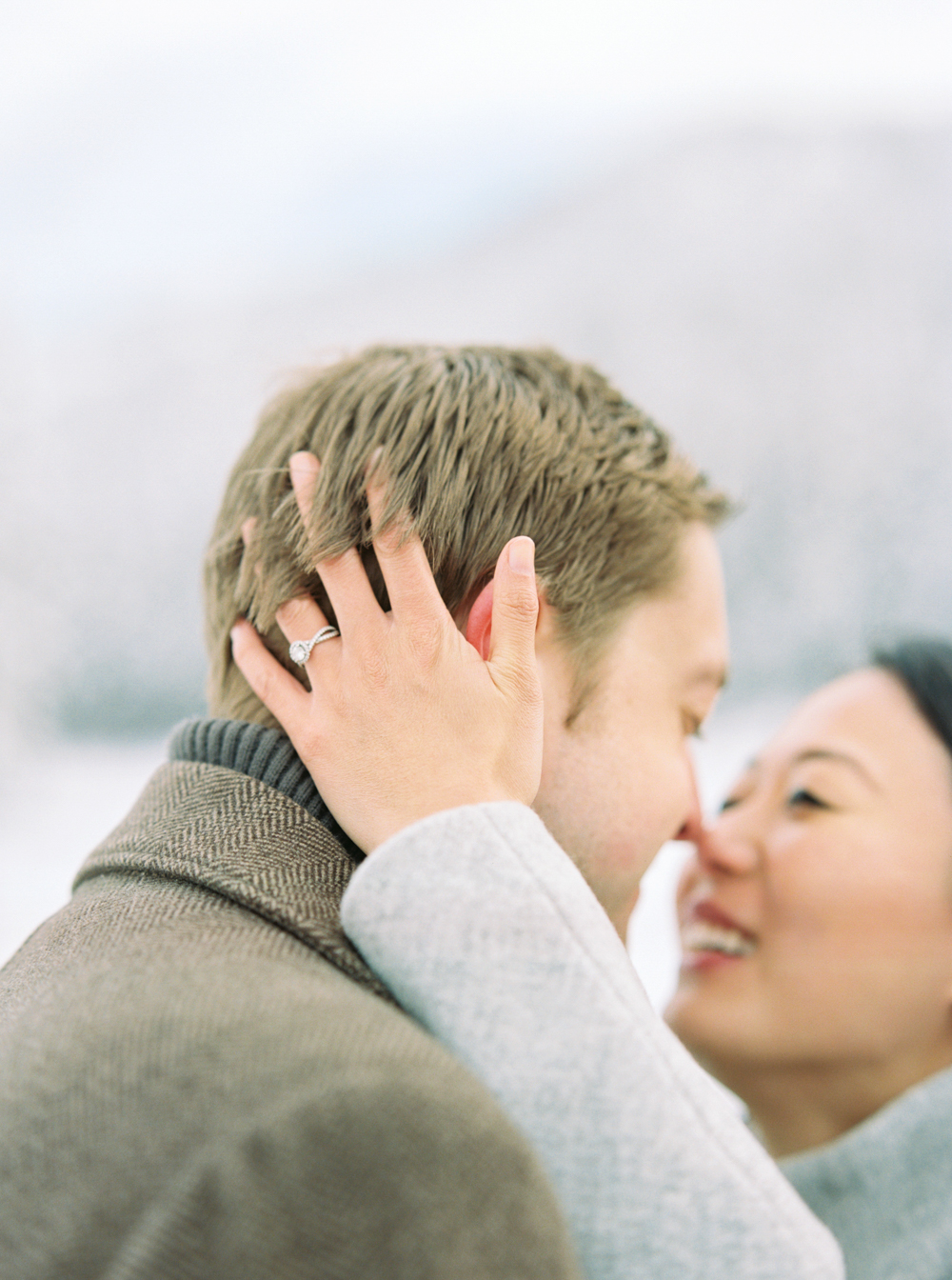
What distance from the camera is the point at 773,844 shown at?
1128mm

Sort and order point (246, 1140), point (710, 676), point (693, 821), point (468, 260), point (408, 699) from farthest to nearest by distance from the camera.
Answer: point (468, 260) → point (693, 821) → point (710, 676) → point (408, 699) → point (246, 1140)

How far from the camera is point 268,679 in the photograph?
748mm

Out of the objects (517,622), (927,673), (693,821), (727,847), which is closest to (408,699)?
(517,622)

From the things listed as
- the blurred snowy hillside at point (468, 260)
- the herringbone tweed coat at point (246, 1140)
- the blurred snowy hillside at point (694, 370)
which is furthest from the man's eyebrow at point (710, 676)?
the blurred snowy hillside at point (694, 370)

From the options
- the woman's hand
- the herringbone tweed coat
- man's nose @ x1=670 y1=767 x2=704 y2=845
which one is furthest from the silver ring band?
man's nose @ x1=670 y1=767 x2=704 y2=845

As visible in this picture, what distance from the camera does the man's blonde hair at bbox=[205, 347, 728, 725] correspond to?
762 mm

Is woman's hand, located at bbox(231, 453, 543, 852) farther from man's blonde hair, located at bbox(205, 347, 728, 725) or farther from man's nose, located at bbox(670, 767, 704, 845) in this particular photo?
man's nose, located at bbox(670, 767, 704, 845)

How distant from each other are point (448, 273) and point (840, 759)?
1.06 m

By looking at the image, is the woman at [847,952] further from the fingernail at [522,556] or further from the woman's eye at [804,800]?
the fingernail at [522,556]

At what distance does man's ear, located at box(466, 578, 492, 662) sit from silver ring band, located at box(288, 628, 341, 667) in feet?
0.33

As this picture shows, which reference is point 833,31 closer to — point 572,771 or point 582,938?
point 572,771

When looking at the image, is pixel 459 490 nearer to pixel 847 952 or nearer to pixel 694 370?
pixel 847 952

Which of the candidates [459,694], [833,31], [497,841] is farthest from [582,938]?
[833,31]

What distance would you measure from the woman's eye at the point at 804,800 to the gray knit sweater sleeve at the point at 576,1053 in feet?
1.97
